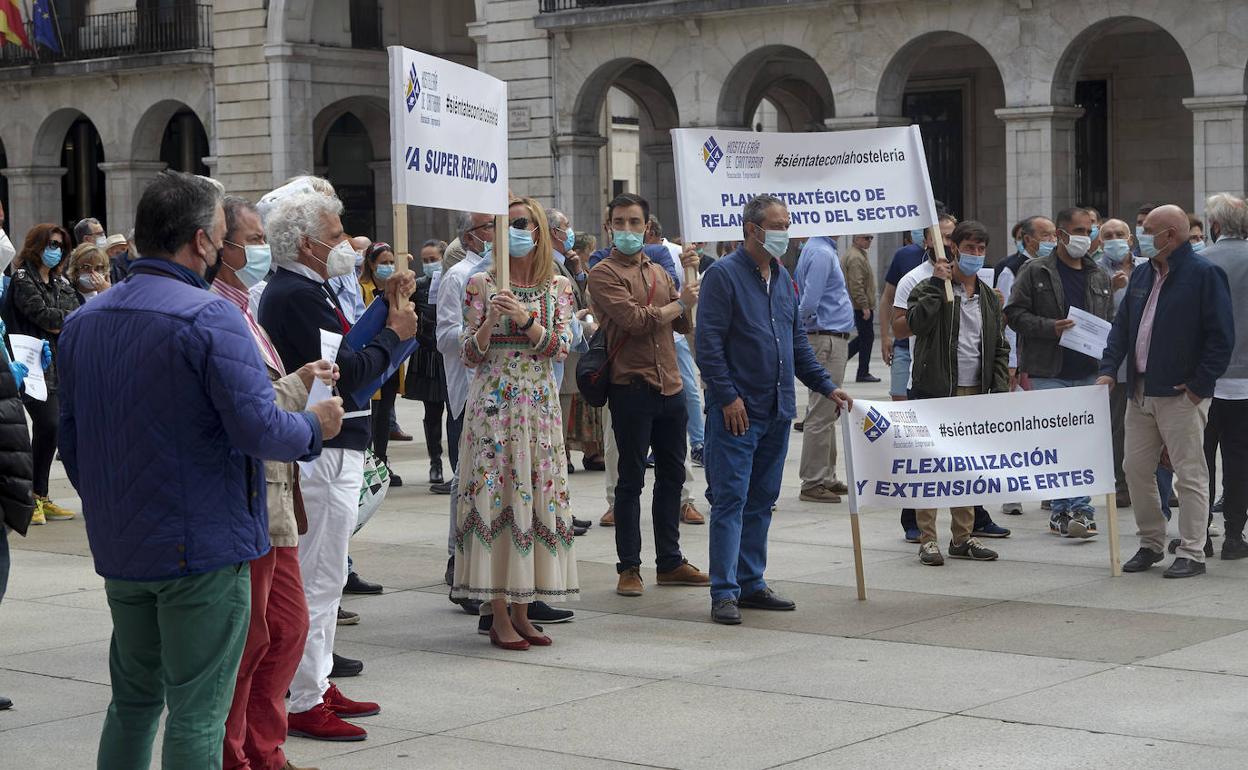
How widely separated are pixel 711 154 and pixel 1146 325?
2.43 meters

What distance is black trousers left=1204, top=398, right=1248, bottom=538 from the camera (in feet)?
30.9

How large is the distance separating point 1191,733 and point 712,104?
24.3 m

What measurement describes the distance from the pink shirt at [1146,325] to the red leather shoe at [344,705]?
4.70 m

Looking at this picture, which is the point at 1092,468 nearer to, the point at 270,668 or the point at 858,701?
the point at 858,701

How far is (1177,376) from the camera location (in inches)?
350

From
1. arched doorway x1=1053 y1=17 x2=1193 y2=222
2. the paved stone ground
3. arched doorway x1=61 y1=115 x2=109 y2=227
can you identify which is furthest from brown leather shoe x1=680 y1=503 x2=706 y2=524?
arched doorway x1=61 y1=115 x2=109 y2=227

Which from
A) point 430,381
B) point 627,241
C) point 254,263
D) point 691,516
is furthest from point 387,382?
point 254,263

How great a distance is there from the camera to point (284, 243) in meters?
5.85

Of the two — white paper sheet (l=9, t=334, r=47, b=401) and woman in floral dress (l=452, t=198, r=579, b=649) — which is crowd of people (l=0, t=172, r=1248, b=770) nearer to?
woman in floral dress (l=452, t=198, r=579, b=649)

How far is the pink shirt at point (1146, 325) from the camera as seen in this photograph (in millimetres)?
9062

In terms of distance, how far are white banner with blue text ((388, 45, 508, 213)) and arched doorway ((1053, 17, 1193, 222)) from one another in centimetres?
2283

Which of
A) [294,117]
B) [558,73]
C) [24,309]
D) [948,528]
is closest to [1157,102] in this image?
[558,73]

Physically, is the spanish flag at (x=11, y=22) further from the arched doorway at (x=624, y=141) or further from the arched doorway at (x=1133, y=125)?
the arched doorway at (x=1133, y=125)

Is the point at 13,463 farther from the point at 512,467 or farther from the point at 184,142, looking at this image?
the point at 184,142
